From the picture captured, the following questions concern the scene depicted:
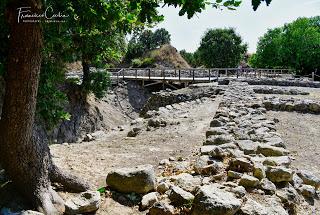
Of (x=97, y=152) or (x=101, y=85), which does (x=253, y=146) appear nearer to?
(x=97, y=152)

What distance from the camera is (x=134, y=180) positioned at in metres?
4.88

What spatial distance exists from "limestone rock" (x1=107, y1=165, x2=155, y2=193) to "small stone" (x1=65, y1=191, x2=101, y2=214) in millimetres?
506

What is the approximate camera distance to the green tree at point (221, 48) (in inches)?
1971

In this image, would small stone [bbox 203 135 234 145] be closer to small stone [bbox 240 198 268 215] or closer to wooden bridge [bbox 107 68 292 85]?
small stone [bbox 240 198 268 215]

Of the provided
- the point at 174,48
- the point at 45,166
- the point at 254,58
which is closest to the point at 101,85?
the point at 45,166

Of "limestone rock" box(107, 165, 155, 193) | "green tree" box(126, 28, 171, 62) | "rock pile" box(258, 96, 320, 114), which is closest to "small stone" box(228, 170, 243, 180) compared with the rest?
"limestone rock" box(107, 165, 155, 193)

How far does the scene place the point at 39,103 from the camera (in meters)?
5.90

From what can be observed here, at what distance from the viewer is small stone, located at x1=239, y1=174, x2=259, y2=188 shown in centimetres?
471

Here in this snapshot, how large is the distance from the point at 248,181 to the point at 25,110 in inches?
118

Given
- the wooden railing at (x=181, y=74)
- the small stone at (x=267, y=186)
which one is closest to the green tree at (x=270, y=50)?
the wooden railing at (x=181, y=74)

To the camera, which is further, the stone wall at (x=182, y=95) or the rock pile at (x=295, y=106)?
the stone wall at (x=182, y=95)

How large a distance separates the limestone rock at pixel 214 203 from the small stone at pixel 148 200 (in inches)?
29.4

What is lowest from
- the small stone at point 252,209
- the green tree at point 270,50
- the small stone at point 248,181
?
the small stone at point 252,209

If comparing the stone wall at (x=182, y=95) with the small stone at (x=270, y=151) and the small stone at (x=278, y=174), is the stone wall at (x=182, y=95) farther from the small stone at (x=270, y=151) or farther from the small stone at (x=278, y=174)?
the small stone at (x=278, y=174)
